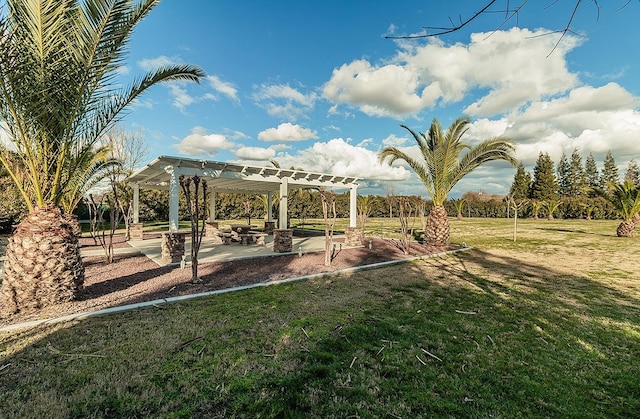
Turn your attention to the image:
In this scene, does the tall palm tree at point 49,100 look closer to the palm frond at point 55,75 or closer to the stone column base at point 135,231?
the palm frond at point 55,75

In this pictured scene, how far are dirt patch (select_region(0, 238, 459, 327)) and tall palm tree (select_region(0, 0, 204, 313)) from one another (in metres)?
0.50

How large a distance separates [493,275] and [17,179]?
414 inches

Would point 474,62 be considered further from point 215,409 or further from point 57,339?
point 57,339

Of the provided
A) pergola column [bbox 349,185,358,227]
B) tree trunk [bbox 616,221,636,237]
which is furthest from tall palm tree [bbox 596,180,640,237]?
pergola column [bbox 349,185,358,227]

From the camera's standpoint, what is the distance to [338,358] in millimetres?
3250

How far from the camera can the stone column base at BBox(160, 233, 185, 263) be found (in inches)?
334

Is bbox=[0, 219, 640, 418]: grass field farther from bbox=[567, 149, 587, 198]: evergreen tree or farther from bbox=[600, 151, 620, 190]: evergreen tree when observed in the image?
bbox=[600, 151, 620, 190]: evergreen tree

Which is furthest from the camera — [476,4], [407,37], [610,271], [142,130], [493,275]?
[142,130]

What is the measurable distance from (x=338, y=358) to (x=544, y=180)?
52.9 meters

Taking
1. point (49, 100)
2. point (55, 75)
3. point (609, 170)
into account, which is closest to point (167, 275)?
point (49, 100)

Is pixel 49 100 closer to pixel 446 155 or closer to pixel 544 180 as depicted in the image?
pixel 446 155

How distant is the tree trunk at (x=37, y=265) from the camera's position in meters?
4.42

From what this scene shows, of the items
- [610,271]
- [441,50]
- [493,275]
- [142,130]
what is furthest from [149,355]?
[142,130]

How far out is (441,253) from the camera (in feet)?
36.4
